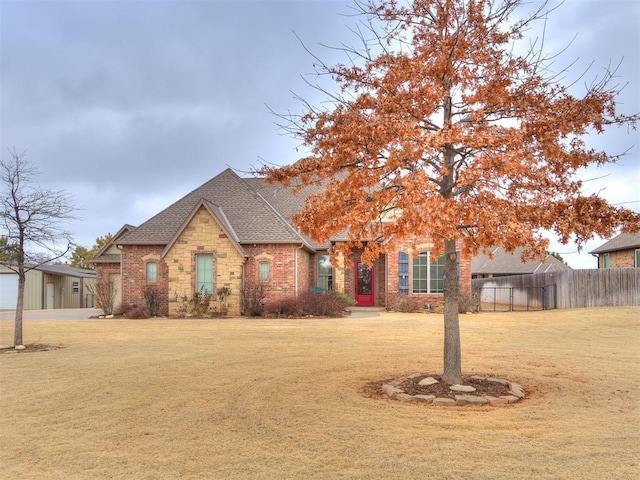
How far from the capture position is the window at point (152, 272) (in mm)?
27188

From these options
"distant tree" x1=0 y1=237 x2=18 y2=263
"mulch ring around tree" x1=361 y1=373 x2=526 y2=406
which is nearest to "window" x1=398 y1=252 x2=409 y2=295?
"distant tree" x1=0 y1=237 x2=18 y2=263

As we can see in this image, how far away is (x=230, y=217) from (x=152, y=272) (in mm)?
4536

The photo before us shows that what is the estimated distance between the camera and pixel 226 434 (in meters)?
6.77

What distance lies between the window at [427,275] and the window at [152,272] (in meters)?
12.6

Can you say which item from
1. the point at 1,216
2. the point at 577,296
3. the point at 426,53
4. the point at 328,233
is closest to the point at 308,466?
the point at 328,233

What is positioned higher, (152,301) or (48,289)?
(48,289)

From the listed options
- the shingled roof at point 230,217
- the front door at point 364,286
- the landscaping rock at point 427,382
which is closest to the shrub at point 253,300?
the shingled roof at point 230,217

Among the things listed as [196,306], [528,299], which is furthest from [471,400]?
[528,299]

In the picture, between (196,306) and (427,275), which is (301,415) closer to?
(196,306)

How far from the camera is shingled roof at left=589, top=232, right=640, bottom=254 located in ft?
117

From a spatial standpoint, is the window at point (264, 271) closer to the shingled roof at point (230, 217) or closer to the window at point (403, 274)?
the shingled roof at point (230, 217)

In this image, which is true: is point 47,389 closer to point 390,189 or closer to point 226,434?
point 226,434

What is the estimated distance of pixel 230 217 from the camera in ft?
92.5

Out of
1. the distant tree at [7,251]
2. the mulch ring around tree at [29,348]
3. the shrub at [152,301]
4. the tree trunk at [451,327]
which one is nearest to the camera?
the tree trunk at [451,327]
